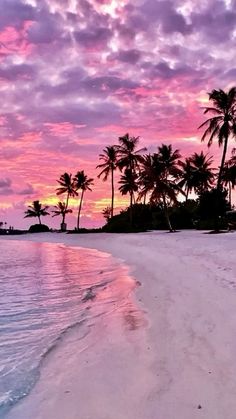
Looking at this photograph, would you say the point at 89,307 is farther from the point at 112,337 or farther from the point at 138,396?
the point at 138,396

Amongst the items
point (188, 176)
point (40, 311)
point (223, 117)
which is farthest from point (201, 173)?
point (40, 311)

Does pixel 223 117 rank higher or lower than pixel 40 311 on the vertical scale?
higher

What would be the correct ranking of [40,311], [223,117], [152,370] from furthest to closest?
[223,117]
[40,311]
[152,370]

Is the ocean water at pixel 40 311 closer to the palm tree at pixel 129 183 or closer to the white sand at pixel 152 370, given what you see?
the white sand at pixel 152 370

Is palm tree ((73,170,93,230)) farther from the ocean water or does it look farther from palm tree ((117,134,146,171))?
the ocean water

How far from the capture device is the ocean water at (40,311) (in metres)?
5.45

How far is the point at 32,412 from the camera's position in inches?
165

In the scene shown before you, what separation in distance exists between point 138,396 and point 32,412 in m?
1.05

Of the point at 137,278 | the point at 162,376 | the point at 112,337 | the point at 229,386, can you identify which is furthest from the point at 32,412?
the point at 137,278

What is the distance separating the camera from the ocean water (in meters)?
5.45

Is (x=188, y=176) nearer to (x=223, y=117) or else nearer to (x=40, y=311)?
(x=223, y=117)

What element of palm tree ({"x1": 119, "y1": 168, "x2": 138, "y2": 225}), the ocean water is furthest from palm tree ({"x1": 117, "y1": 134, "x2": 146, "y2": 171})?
the ocean water

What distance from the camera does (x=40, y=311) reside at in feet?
31.1

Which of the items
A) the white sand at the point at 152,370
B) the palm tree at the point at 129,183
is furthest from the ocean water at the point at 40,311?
the palm tree at the point at 129,183
